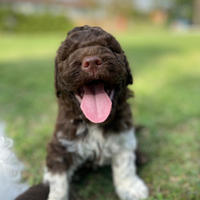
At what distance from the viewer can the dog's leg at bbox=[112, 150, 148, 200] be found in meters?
2.56

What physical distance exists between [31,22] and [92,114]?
119ft

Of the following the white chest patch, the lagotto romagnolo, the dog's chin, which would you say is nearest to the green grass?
the lagotto romagnolo

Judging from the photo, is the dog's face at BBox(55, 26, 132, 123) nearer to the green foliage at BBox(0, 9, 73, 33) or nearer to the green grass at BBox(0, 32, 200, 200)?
the green grass at BBox(0, 32, 200, 200)

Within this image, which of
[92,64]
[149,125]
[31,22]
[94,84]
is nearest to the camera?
[92,64]

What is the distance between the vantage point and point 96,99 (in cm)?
222

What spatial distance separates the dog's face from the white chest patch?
342 millimetres

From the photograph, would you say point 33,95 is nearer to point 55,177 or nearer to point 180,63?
point 55,177

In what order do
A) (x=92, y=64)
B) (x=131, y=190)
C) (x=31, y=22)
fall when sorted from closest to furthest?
(x=92, y=64)
(x=131, y=190)
(x=31, y=22)

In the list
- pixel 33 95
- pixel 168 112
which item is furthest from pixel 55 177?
pixel 33 95

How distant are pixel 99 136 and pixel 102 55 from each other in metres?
0.94

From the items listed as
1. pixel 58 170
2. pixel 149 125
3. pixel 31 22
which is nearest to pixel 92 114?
pixel 58 170

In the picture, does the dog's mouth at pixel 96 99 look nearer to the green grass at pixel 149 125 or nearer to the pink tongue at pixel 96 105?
the pink tongue at pixel 96 105

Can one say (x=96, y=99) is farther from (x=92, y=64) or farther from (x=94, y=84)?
(x=92, y=64)

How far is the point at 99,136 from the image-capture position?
2.52 metres
